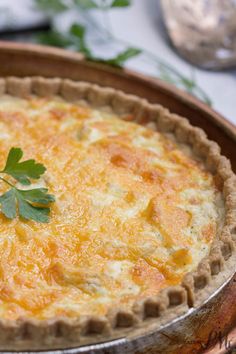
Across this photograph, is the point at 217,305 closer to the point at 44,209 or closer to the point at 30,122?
the point at 44,209

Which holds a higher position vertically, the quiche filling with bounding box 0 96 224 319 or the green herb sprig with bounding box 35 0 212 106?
the quiche filling with bounding box 0 96 224 319

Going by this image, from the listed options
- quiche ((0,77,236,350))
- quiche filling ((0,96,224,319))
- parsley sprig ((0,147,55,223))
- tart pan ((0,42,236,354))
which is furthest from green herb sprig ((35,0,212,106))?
parsley sprig ((0,147,55,223))

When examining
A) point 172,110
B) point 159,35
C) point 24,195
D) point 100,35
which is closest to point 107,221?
point 24,195

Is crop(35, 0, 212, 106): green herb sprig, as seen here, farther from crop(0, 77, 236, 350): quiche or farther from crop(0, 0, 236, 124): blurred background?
crop(0, 77, 236, 350): quiche

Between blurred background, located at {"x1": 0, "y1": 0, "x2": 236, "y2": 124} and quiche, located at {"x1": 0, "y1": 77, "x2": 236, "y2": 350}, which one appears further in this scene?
blurred background, located at {"x1": 0, "y1": 0, "x2": 236, "y2": 124}

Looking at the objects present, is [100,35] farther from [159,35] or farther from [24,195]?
[24,195]

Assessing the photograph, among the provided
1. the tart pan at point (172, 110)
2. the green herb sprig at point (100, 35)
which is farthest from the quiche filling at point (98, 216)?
the green herb sprig at point (100, 35)

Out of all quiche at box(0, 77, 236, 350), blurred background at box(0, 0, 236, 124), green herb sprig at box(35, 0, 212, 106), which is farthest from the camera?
blurred background at box(0, 0, 236, 124)
